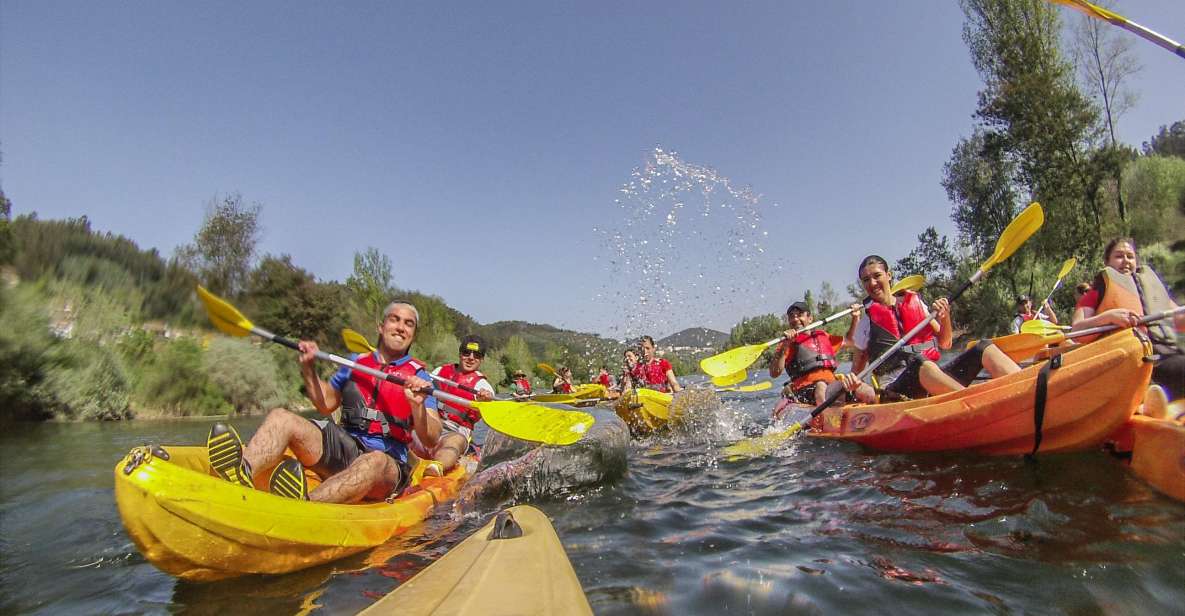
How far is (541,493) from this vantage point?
450 cm

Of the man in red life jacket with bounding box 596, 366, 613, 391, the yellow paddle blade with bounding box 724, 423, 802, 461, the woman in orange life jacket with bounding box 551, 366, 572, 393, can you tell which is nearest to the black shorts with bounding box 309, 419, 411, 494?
the yellow paddle blade with bounding box 724, 423, 802, 461

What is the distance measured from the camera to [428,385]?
3.88m

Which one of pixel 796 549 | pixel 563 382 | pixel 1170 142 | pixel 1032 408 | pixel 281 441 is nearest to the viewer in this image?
pixel 796 549

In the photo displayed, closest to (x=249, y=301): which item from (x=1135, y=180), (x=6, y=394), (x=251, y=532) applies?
(x=6, y=394)

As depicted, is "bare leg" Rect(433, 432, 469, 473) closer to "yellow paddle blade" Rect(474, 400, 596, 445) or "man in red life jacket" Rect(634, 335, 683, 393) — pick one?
"yellow paddle blade" Rect(474, 400, 596, 445)

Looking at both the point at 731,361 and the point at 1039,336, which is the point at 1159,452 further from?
the point at 731,361

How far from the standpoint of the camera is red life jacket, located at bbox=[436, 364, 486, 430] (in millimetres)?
5848

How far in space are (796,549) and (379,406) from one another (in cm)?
286

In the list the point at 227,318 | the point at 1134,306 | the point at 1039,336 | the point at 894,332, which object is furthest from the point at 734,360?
the point at 227,318

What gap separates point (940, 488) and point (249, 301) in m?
30.0

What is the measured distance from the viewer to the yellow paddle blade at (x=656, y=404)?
749cm

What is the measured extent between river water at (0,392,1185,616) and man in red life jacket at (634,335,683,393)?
4.88m

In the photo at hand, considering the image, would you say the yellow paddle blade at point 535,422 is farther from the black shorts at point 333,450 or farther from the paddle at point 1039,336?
the paddle at point 1039,336

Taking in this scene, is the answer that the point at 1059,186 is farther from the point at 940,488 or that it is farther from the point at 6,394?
the point at 6,394
